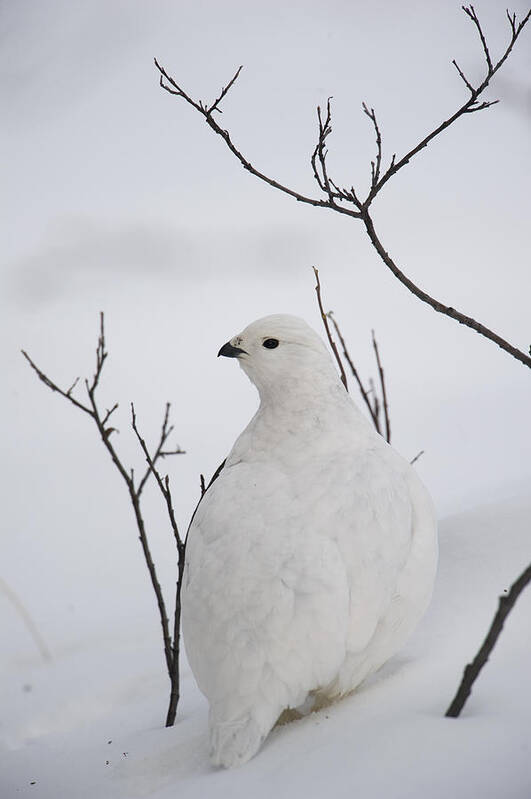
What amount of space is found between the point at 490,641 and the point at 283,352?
1068 millimetres

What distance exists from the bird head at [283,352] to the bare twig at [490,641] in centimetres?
96

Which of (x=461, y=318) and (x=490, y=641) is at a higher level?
(x=461, y=318)

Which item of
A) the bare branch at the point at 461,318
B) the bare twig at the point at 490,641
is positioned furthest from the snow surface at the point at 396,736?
the bare branch at the point at 461,318

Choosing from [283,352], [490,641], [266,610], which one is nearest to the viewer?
[490,641]

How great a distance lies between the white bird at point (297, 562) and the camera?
6.28ft

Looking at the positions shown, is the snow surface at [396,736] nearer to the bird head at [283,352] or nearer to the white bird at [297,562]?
the white bird at [297,562]

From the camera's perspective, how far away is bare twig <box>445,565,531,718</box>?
5.02ft

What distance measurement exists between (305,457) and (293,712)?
66 centimetres

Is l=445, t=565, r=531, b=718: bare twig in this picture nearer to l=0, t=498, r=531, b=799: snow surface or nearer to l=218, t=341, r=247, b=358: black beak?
l=0, t=498, r=531, b=799: snow surface

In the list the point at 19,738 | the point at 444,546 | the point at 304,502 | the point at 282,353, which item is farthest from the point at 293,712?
the point at 19,738

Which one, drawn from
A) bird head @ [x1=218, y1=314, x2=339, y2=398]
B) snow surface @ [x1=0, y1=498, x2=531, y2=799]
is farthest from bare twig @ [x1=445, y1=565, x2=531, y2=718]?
bird head @ [x1=218, y1=314, x2=339, y2=398]

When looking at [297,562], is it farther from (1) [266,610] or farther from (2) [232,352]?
(2) [232,352]

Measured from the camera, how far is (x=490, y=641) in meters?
1.58

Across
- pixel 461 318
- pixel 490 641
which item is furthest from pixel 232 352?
pixel 490 641
